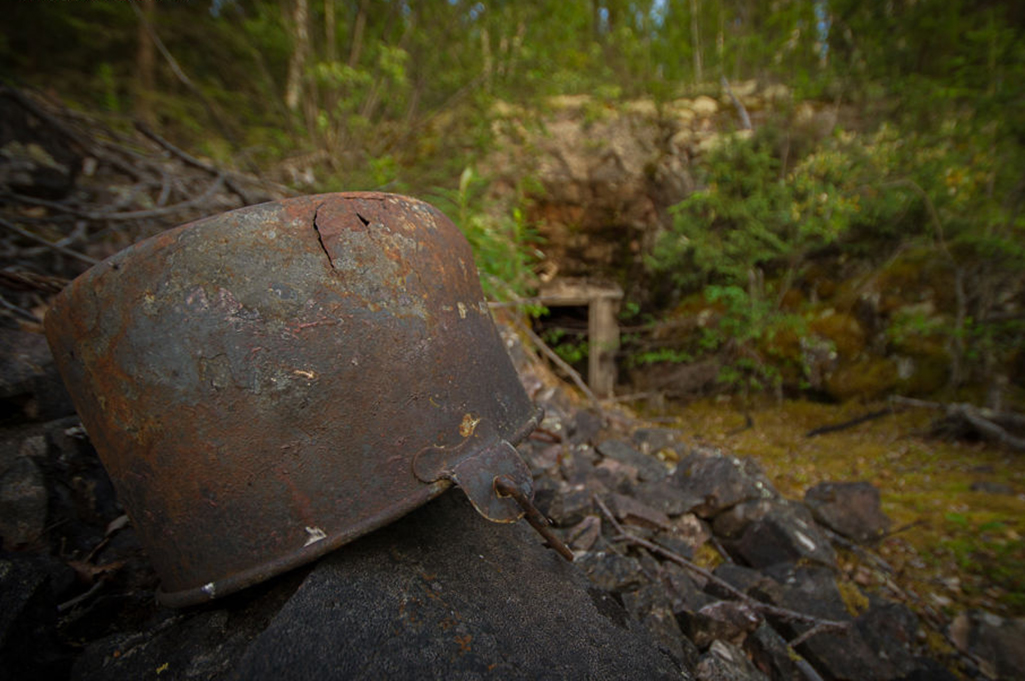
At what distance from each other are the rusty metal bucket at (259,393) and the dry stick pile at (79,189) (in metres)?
1.43

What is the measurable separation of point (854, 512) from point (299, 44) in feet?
19.1

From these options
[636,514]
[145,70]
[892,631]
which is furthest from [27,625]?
[145,70]

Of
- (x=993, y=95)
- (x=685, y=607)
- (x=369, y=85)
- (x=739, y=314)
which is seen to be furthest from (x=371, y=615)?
(x=993, y=95)

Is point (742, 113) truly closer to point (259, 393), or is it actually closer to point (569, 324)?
point (569, 324)

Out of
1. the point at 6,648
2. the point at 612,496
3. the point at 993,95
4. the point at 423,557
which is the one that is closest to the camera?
the point at 6,648

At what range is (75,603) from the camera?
0.91 meters

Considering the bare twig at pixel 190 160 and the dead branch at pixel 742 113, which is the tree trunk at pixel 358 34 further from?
the dead branch at pixel 742 113

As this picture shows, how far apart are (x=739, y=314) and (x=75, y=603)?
5327mm

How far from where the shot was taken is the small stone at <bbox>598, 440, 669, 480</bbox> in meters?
2.31

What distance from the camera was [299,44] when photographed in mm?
4016

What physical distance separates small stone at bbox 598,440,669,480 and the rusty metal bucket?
170cm

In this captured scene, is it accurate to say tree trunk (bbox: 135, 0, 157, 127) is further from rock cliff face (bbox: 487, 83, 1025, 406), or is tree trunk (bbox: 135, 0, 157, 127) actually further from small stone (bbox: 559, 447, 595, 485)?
small stone (bbox: 559, 447, 595, 485)

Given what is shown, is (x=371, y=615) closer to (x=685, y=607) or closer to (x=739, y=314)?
(x=685, y=607)

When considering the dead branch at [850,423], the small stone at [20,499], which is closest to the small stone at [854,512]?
the dead branch at [850,423]
